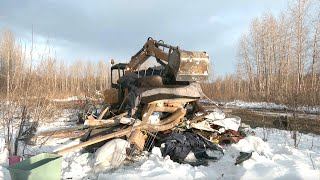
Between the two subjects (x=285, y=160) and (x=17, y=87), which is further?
(x=17, y=87)

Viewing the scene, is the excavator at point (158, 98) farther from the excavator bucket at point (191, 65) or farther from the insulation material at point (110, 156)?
the insulation material at point (110, 156)

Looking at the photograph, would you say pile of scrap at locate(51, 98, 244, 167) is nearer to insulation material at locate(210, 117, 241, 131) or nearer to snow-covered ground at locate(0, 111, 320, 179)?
insulation material at locate(210, 117, 241, 131)

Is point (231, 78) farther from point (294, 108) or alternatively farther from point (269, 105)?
point (294, 108)

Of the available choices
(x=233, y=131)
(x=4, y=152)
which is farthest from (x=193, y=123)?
(x=4, y=152)

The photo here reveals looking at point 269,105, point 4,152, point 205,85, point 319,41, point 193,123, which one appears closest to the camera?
point 4,152

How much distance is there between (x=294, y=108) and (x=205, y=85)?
29.0 m

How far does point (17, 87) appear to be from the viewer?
23.8ft

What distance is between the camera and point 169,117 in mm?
8641

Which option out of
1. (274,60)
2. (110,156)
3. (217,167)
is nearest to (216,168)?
(217,167)

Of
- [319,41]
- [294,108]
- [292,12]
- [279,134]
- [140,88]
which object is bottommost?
[279,134]

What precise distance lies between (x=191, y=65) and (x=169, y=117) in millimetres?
1816

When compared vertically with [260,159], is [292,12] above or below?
above

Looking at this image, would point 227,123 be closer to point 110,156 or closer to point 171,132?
point 171,132

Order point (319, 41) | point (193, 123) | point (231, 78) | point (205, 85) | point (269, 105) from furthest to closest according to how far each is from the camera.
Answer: point (231, 78), point (205, 85), point (319, 41), point (269, 105), point (193, 123)
